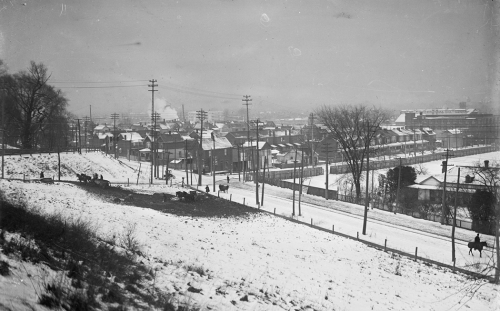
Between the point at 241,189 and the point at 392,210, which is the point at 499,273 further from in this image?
the point at 241,189

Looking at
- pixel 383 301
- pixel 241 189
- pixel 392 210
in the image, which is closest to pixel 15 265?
pixel 383 301

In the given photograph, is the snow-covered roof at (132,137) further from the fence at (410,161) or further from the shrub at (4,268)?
the shrub at (4,268)

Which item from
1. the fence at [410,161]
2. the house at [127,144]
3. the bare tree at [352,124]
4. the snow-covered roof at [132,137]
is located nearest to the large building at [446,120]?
the fence at [410,161]

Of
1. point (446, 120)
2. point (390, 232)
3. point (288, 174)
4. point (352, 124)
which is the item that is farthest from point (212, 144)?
point (446, 120)

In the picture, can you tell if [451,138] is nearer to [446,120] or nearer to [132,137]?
[446,120]

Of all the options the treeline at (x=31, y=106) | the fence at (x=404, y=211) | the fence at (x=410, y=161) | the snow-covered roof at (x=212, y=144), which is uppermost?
the treeline at (x=31, y=106)
